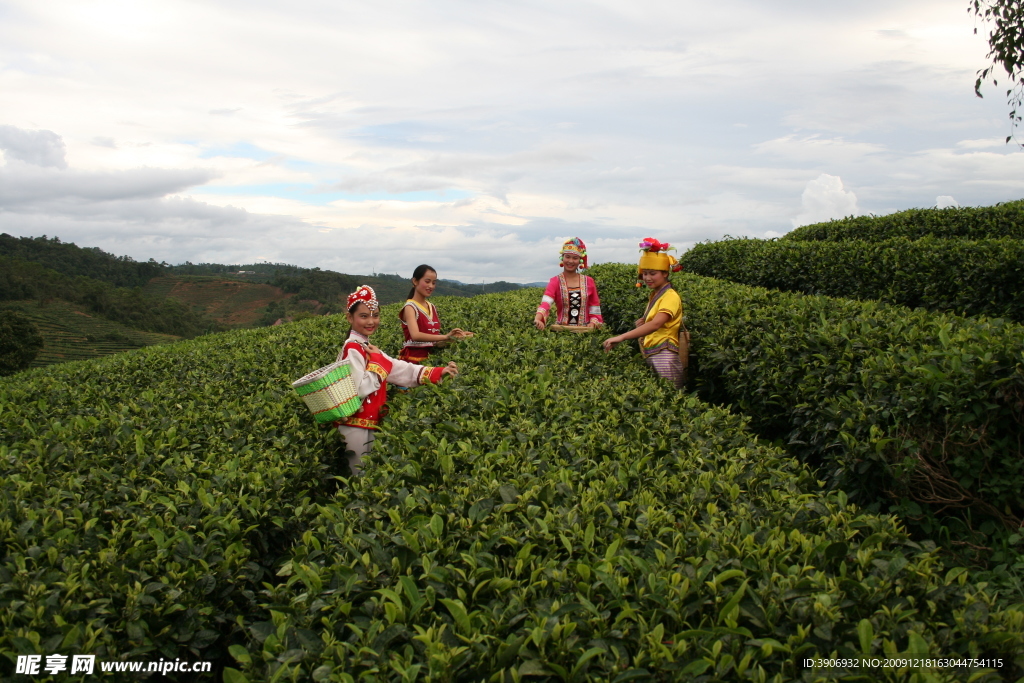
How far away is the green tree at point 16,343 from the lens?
40.9 m

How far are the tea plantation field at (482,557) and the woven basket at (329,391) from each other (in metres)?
0.25

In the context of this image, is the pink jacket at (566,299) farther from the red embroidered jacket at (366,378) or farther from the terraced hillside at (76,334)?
the terraced hillside at (76,334)

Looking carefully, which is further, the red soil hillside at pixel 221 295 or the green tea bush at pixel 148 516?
the red soil hillside at pixel 221 295

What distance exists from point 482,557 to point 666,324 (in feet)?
14.3

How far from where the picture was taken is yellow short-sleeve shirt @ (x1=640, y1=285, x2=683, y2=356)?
618 cm

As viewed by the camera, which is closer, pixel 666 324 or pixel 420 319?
pixel 666 324

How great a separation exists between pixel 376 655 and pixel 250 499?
1.70 meters

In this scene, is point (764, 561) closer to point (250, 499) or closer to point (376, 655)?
point (376, 655)

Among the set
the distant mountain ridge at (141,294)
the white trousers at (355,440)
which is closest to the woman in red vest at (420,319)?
the white trousers at (355,440)

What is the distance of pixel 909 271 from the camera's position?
373 inches

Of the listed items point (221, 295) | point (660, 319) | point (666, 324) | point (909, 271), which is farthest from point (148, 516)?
point (221, 295)

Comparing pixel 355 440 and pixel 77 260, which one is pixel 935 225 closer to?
pixel 355 440

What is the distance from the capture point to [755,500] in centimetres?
295

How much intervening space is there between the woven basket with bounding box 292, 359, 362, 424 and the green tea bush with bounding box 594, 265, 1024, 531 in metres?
3.39
